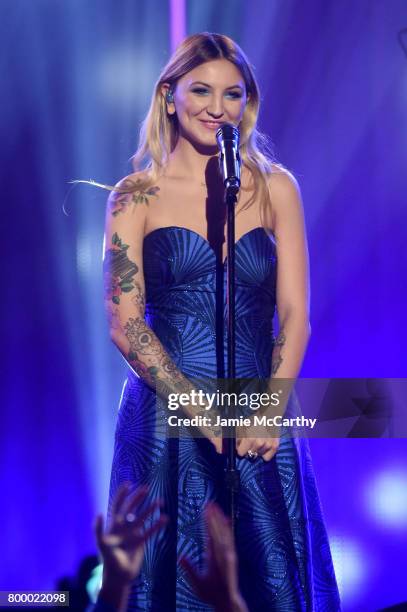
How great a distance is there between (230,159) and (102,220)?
1.00 meters

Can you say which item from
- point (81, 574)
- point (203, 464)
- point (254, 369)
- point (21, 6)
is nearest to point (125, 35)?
point (21, 6)

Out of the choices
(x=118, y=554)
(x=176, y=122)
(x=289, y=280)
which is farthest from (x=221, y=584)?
(x=176, y=122)

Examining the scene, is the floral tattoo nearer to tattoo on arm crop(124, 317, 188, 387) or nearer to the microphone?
tattoo on arm crop(124, 317, 188, 387)

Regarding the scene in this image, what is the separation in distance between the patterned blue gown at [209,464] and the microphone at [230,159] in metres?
0.40

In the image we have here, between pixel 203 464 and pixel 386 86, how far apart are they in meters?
1.40

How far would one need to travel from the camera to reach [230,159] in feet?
6.82

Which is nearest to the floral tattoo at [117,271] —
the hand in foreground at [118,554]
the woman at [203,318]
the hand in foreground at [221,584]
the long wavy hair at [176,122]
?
the woman at [203,318]

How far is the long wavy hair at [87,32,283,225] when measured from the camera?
2.53 metres

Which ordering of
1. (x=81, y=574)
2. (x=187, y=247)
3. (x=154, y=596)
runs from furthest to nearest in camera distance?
(x=81, y=574) → (x=187, y=247) → (x=154, y=596)

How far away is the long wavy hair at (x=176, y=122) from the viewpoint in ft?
8.30

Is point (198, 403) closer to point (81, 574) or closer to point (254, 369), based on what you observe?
point (254, 369)

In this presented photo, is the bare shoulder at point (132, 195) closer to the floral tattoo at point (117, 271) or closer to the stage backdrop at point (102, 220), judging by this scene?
the floral tattoo at point (117, 271)

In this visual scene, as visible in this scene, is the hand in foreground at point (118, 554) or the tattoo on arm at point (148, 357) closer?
the hand in foreground at point (118, 554)

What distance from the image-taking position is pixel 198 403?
2373 mm
